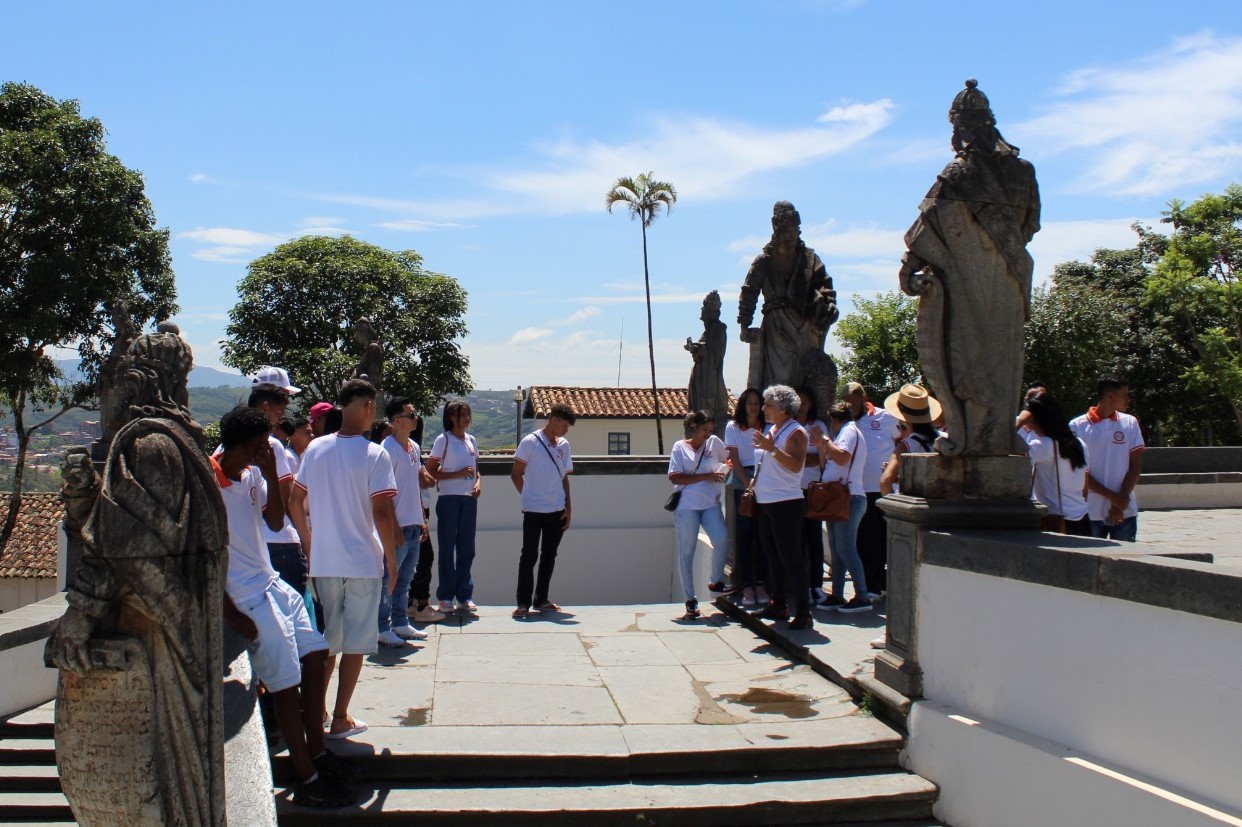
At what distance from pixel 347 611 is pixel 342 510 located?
51cm

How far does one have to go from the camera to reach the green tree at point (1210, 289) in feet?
97.8

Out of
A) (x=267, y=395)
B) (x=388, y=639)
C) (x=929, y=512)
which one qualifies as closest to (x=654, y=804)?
(x=929, y=512)

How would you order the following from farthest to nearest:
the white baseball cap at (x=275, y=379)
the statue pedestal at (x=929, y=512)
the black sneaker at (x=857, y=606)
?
the black sneaker at (x=857, y=606)
the white baseball cap at (x=275, y=379)
the statue pedestal at (x=929, y=512)

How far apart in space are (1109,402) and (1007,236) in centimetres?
223

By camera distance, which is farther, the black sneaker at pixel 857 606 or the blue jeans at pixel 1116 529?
the black sneaker at pixel 857 606

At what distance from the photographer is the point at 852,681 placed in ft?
20.1

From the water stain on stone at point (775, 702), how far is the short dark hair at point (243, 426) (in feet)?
10.6

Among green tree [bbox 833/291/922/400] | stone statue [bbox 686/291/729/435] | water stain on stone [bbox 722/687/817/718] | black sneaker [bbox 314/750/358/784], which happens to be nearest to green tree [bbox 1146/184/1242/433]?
green tree [bbox 833/291/922/400]

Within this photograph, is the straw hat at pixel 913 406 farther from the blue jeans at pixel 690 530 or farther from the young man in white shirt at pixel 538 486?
the young man in white shirt at pixel 538 486

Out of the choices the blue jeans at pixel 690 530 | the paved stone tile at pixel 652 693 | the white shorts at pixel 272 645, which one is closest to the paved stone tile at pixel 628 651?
the paved stone tile at pixel 652 693

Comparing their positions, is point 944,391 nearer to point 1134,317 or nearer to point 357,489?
point 357,489

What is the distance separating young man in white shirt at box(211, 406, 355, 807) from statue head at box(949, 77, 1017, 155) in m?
4.01

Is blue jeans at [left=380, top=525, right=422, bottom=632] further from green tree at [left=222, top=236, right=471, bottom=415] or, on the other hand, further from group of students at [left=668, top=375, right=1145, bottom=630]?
green tree at [left=222, top=236, right=471, bottom=415]

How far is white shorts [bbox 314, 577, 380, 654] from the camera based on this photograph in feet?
17.3
